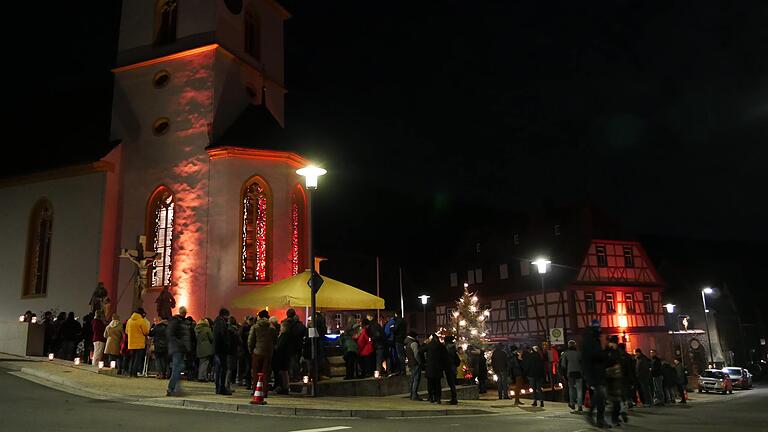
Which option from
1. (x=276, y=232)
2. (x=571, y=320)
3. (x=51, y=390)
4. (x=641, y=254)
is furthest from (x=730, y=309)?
(x=51, y=390)

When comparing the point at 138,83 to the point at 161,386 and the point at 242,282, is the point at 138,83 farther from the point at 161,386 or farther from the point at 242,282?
the point at 161,386

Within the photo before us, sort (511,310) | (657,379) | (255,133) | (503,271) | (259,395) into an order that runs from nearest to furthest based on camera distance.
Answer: (259,395)
(657,379)
(255,133)
(511,310)
(503,271)

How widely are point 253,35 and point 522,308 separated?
27.7 m

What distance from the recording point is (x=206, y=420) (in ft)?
31.8

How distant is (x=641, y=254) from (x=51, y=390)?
1587 inches

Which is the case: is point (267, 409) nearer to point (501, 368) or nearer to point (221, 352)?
point (221, 352)

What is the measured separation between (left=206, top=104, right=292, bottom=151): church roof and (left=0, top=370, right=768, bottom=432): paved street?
1159cm

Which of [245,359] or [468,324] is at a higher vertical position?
[468,324]

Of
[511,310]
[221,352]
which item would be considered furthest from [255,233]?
[511,310]

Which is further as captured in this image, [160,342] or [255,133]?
[255,133]

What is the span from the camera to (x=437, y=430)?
31.0ft

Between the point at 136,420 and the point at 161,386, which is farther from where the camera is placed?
the point at 161,386

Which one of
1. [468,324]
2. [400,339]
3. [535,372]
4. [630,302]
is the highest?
[630,302]


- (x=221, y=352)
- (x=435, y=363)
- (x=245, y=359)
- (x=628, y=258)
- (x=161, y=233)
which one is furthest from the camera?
(x=628, y=258)
